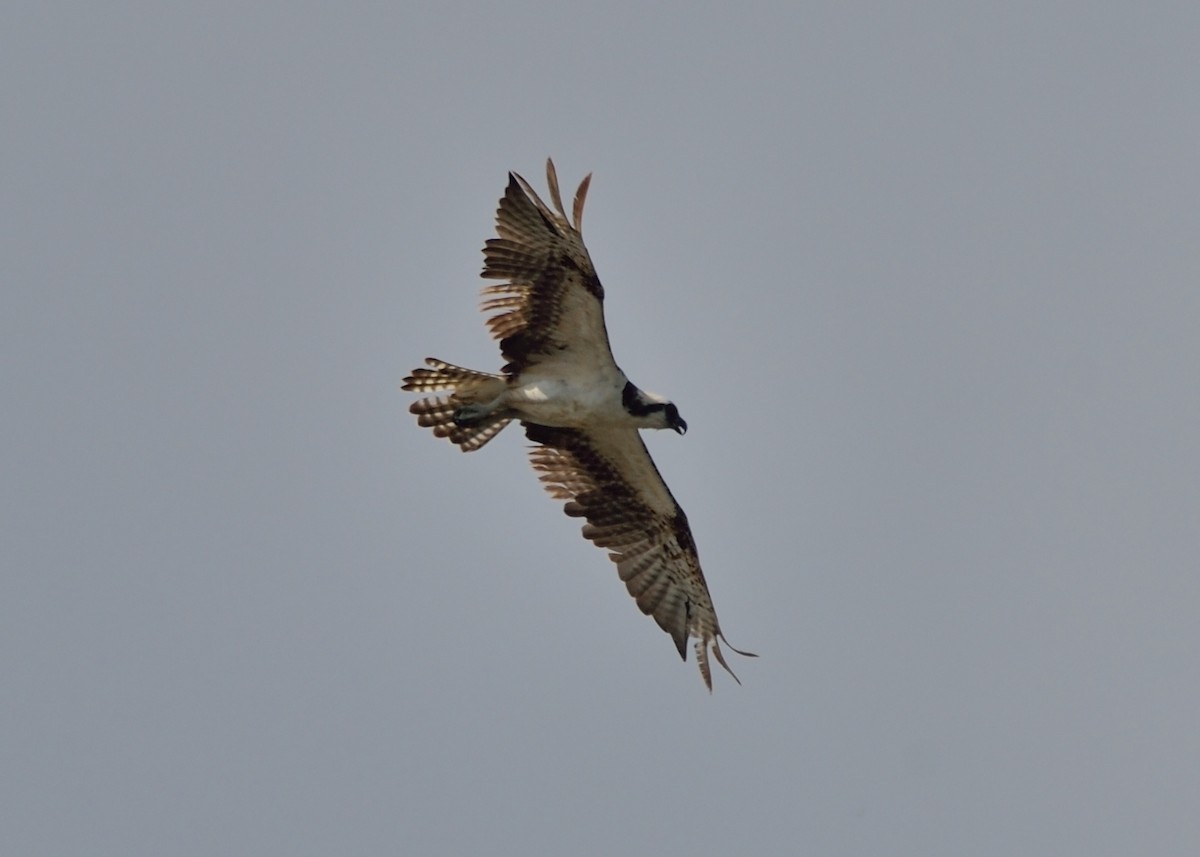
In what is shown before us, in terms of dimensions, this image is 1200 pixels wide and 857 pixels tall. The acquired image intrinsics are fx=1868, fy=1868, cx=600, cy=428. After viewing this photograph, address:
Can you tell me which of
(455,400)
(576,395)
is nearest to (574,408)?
(576,395)

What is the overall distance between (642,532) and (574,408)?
6.16 feet

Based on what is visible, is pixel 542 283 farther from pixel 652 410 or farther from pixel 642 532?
pixel 642 532

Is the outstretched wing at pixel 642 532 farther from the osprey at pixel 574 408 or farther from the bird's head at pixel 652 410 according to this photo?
the bird's head at pixel 652 410

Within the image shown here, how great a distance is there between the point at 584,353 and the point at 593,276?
0.77 meters

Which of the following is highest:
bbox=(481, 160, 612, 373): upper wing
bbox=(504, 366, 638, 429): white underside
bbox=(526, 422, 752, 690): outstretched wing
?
bbox=(481, 160, 612, 373): upper wing

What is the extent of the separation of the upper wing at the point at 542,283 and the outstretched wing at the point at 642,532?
4.54 feet

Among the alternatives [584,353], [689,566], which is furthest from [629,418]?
[689,566]

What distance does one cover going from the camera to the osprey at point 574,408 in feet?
53.6

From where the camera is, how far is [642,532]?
59.7 feet

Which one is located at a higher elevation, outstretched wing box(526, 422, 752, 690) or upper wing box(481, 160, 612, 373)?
upper wing box(481, 160, 612, 373)

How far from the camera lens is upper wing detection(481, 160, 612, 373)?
1614 centimetres

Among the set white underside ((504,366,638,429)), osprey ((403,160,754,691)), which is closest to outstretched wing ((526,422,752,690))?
osprey ((403,160,754,691))

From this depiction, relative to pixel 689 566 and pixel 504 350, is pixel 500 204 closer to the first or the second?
pixel 504 350

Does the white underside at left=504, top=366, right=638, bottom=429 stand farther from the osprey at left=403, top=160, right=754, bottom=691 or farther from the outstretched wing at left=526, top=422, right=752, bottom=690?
the outstretched wing at left=526, top=422, right=752, bottom=690
